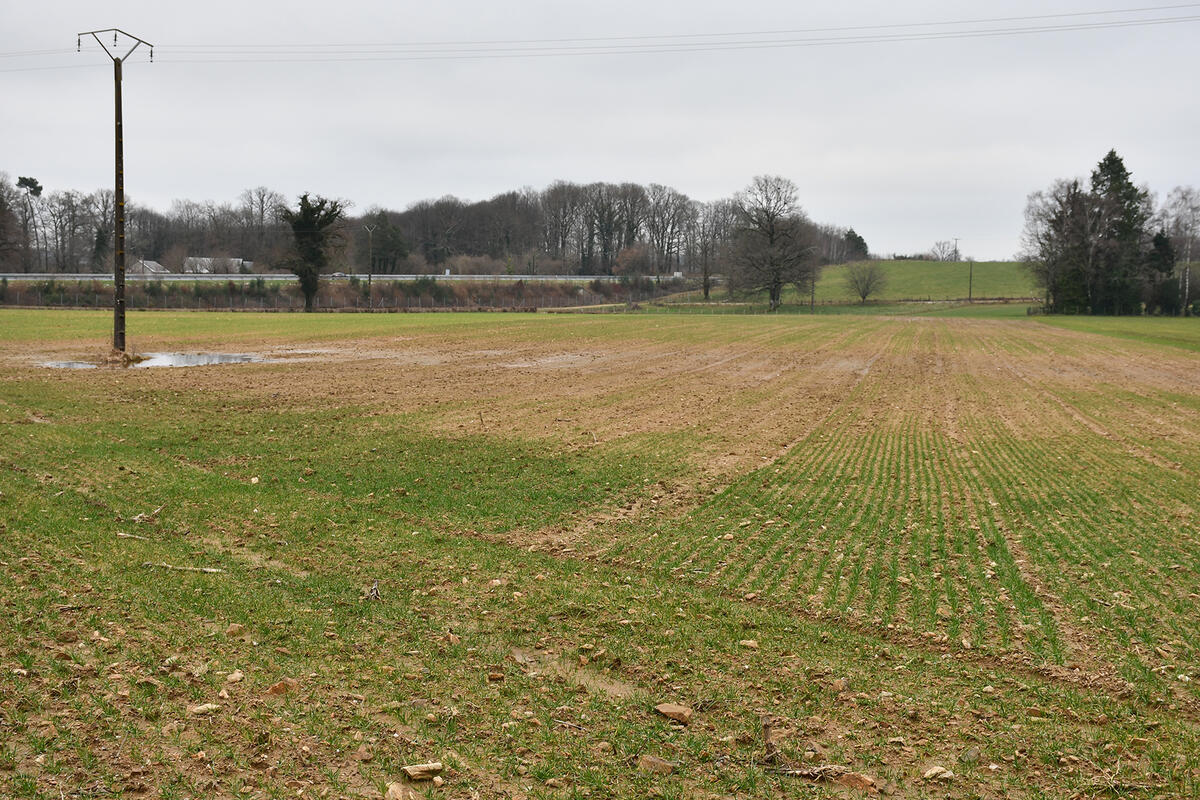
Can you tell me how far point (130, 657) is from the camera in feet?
18.4

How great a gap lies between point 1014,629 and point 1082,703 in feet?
3.88

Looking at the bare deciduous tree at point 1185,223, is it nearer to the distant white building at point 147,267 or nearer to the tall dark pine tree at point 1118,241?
the tall dark pine tree at point 1118,241

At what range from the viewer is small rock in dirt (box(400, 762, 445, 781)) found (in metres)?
4.43

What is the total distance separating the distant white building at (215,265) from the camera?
12975 cm

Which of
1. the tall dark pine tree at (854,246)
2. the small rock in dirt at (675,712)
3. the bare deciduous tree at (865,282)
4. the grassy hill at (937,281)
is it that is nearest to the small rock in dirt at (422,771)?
the small rock in dirt at (675,712)

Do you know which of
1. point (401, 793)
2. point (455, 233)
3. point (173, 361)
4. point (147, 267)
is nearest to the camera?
point (401, 793)

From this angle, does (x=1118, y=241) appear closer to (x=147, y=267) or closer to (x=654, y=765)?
(x=654, y=765)

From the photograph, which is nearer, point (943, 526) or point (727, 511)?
point (943, 526)

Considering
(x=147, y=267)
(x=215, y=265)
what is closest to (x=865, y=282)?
(x=215, y=265)

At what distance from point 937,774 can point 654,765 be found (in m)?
1.56

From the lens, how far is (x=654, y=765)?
4.63 m

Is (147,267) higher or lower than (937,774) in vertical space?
higher

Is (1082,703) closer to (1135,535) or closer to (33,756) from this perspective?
(1135,535)

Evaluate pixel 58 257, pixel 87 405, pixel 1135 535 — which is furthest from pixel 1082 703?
pixel 58 257
